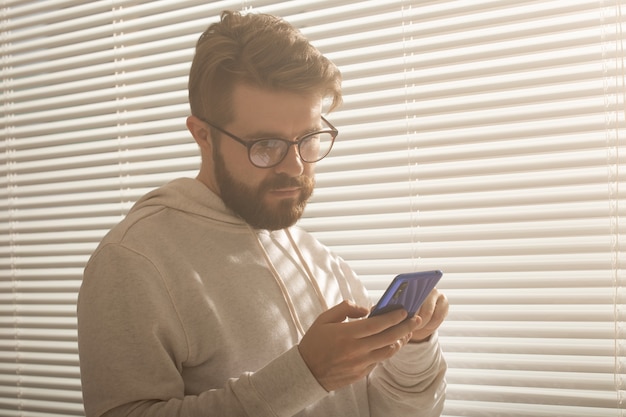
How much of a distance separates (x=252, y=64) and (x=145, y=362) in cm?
53

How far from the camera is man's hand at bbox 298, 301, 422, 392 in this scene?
1.03 m

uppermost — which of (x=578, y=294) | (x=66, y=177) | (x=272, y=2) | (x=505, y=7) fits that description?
(x=272, y=2)

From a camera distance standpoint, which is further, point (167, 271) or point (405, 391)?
point (405, 391)

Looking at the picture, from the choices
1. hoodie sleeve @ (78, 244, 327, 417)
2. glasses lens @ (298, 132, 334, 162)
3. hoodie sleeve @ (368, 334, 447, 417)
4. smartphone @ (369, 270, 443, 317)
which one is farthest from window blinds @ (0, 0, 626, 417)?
hoodie sleeve @ (78, 244, 327, 417)

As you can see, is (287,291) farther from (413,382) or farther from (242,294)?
(413,382)

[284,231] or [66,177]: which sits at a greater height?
[66,177]

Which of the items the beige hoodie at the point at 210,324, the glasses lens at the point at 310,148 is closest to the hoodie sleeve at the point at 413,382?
the beige hoodie at the point at 210,324

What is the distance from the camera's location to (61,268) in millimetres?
1959

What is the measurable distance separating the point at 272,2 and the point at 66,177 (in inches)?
30.3

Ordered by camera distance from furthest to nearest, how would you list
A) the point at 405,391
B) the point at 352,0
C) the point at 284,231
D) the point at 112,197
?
the point at 112,197
the point at 352,0
the point at 284,231
the point at 405,391

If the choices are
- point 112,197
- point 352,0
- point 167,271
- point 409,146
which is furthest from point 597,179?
point 112,197

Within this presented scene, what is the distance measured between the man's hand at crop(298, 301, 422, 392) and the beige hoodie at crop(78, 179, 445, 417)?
0.08ft

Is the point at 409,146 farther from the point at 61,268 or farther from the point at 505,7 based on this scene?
the point at 61,268

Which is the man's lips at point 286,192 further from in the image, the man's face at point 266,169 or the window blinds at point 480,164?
the window blinds at point 480,164
